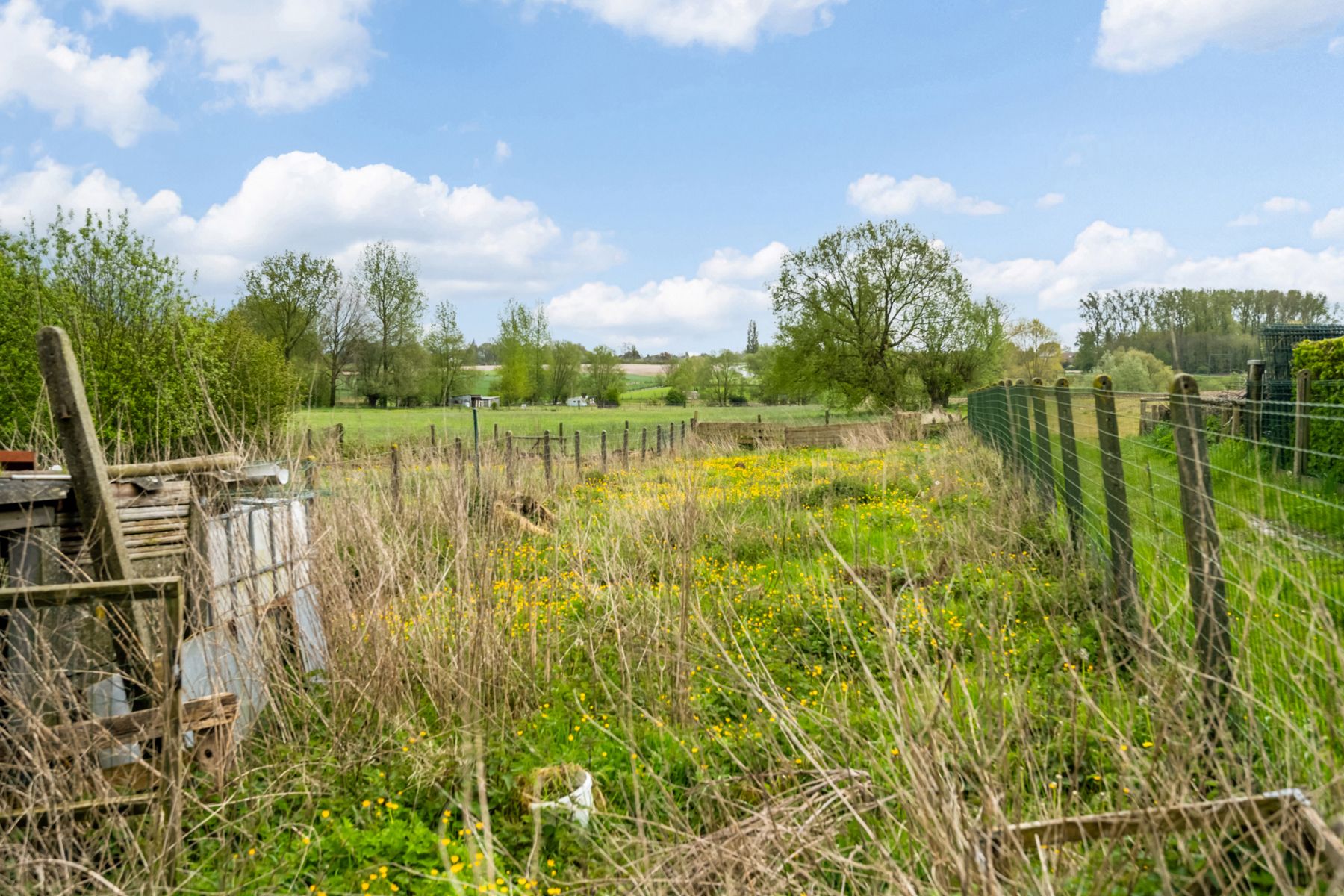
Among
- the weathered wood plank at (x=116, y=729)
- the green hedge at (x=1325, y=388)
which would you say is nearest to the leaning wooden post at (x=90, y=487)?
the weathered wood plank at (x=116, y=729)

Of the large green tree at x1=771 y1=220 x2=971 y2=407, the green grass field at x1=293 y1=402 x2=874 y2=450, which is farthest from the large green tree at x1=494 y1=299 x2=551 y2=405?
the large green tree at x1=771 y1=220 x2=971 y2=407

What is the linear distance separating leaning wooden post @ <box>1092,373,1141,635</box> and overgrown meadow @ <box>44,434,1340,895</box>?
354 mm

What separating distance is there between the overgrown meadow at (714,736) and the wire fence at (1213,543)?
9 cm

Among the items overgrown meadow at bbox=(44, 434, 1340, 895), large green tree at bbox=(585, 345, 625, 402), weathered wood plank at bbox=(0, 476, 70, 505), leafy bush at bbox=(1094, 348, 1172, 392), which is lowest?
overgrown meadow at bbox=(44, 434, 1340, 895)

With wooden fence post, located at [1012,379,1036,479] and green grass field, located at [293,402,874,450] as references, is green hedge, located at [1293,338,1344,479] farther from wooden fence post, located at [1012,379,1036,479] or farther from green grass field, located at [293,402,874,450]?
green grass field, located at [293,402,874,450]

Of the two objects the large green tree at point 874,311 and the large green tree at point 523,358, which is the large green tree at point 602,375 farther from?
the large green tree at point 874,311

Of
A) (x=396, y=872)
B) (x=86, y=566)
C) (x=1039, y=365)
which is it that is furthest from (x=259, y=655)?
(x=1039, y=365)

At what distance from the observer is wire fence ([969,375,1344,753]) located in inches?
85.2

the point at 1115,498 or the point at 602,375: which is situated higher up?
the point at 602,375

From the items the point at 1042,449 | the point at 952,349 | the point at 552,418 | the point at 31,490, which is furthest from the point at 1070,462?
the point at 552,418

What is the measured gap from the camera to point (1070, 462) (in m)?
5.73

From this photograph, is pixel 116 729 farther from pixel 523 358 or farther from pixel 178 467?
pixel 523 358

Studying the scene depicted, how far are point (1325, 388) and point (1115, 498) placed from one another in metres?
9.18

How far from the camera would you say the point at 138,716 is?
3059mm
